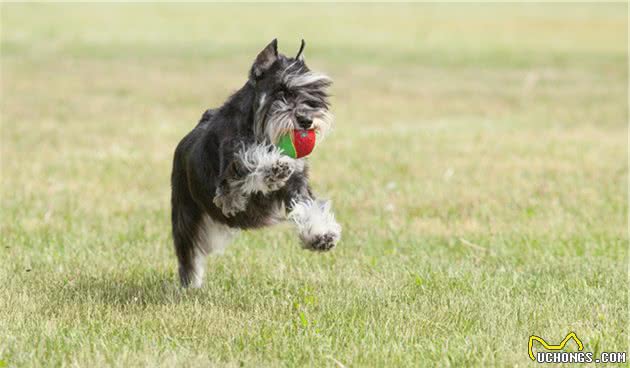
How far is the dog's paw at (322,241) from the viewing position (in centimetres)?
711

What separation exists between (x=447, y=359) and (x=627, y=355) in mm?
1105

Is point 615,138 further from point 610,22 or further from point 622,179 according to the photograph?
point 610,22

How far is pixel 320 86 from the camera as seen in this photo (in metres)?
6.73

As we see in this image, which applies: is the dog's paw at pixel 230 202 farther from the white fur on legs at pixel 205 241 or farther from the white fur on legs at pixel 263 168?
the white fur on legs at pixel 205 241

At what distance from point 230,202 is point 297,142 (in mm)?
691

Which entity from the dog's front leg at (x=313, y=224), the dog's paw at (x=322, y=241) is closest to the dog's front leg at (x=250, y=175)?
the dog's front leg at (x=313, y=224)

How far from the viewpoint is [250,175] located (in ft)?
22.6

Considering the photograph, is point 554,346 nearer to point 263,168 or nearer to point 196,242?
point 263,168

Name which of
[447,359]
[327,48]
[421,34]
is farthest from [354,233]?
[421,34]

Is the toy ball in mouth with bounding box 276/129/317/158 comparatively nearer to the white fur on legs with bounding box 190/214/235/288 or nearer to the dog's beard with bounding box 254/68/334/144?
the dog's beard with bounding box 254/68/334/144
